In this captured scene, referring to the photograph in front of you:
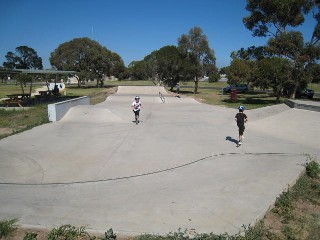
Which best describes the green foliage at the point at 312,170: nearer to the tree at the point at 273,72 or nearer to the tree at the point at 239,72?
the tree at the point at 273,72

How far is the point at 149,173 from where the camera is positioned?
8195 millimetres

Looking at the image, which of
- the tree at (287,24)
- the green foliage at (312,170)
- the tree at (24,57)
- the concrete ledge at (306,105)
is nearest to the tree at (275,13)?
the tree at (287,24)

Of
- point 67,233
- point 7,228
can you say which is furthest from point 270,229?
point 7,228

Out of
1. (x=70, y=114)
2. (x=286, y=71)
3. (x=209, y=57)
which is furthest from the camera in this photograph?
(x=209, y=57)

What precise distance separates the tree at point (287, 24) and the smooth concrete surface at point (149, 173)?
525 inches

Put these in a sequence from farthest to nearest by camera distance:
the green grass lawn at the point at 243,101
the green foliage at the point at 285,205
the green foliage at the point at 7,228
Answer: the green grass lawn at the point at 243,101
the green foliage at the point at 285,205
the green foliage at the point at 7,228

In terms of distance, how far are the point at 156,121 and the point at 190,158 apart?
6952 mm

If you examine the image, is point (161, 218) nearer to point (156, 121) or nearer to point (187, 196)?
point (187, 196)

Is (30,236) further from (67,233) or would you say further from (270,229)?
(270,229)

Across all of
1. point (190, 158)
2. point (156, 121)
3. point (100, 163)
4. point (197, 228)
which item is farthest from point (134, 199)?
point (156, 121)

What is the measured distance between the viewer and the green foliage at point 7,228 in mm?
4980

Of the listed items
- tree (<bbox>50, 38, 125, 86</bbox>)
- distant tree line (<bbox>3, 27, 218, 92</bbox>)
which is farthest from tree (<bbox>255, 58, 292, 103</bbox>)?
tree (<bbox>50, 38, 125, 86</bbox>)

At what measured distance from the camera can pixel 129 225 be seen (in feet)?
17.4

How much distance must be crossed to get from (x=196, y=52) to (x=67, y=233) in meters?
35.7
